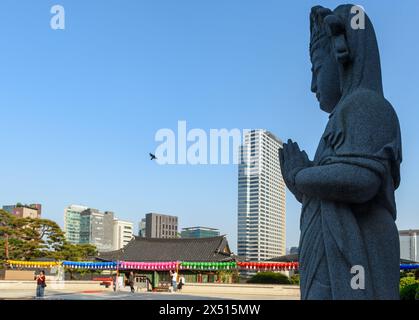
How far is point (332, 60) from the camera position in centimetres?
438

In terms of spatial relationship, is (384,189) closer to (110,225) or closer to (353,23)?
(353,23)

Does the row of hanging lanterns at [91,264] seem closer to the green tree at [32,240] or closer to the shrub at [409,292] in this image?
the green tree at [32,240]

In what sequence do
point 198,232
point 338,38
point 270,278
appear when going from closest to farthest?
point 338,38 → point 270,278 → point 198,232

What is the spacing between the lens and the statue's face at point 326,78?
173 inches

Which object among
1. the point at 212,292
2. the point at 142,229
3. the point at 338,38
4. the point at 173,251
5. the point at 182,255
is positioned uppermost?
the point at 338,38

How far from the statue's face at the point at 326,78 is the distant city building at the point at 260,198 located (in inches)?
160

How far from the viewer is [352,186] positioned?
12.0ft

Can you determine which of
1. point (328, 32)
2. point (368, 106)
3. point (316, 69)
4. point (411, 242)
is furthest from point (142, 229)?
point (368, 106)

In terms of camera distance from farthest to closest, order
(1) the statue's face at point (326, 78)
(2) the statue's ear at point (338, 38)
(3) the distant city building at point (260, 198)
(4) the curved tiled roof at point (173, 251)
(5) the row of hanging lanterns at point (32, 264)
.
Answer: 1. (4) the curved tiled roof at point (173, 251)
2. (5) the row of hanging lanterns at point (32, 264)
3. (3) the distant city building at point (260, 198)
4. (1) the statue's face at point (326, 78)
5. (2) the statue's ear at point (338, 38)

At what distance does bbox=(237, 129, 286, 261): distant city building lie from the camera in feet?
85.6

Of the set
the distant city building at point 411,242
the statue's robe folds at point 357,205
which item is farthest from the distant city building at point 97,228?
the statue's robe folds at point 357,205

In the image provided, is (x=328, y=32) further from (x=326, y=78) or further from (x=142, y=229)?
(x=142, y=229)

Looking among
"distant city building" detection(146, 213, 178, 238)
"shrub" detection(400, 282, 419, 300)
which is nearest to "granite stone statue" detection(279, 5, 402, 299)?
"shrub" detection(400, 282, 419, 300)

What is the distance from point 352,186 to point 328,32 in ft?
5.00
